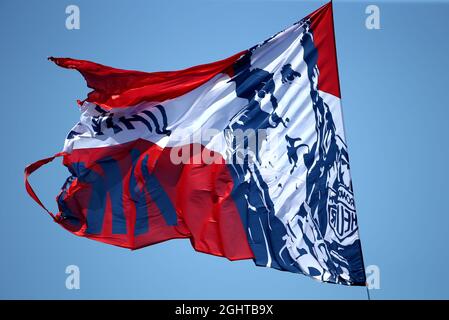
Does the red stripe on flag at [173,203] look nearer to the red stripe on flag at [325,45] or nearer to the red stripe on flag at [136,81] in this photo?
the red stripe on flag at [136,81]

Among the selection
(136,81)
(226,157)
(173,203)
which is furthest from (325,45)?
(173,203)

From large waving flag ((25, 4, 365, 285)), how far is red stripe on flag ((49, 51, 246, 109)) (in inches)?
1.0

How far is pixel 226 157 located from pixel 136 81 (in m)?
2.92

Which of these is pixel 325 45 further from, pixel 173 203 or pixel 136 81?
pixel 173 203

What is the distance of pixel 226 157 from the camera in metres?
22.0

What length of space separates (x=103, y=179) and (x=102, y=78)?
8.01 feet

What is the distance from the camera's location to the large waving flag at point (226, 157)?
68.7 ft

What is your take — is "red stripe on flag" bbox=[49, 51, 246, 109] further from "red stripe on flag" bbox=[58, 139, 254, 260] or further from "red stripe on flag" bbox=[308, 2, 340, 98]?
"red stripe on flag" bbox=[308, 2, 340, 98]

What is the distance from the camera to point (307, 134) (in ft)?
70.4

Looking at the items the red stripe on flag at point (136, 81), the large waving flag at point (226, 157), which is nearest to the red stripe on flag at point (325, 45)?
the large waving flag at point (226, 157)

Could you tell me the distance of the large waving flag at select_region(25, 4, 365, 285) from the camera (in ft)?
68.7

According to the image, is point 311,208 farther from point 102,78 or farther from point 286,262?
point 102,78

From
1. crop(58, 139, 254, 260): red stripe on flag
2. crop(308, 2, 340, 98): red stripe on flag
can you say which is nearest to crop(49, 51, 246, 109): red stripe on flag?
crop(58, 139, 254, 260): red stripe on flag
